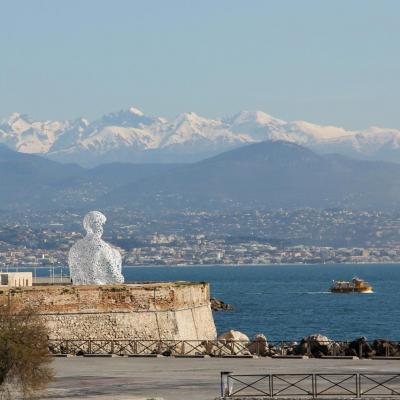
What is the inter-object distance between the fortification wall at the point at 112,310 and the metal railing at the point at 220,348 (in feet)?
3.23

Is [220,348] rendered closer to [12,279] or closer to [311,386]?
[12,279]

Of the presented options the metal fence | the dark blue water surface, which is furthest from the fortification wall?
the dark blue water surface

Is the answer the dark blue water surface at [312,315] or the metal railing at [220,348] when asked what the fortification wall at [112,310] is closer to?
the metal railing at [220,348]

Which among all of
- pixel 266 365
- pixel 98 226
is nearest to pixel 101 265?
pixel 98 226

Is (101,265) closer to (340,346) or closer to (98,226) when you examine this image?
(98,226)

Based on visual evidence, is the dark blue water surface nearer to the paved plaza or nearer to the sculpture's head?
the sculpture's head

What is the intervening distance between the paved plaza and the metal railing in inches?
120

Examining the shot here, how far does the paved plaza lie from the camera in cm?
4428

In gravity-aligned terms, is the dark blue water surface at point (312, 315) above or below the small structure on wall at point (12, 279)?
below

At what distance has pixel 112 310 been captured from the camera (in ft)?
219

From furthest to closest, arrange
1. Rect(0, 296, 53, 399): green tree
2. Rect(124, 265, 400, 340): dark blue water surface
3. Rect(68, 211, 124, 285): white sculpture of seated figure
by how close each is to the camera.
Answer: Rect(124, 265, 400, 340): dark blue water surface < Rect(68, 211, 124, 285): white sculpture of seated figure < Rect(0, 296, 53, 399): green tree

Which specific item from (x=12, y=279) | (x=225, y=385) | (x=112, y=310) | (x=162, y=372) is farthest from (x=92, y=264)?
(x=225, y=385)

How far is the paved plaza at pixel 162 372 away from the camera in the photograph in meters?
44.3

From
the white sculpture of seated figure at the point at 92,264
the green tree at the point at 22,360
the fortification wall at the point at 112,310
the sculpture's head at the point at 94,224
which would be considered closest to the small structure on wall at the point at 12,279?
the white sculpture of seated figure at the point at 92,264
